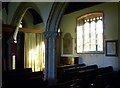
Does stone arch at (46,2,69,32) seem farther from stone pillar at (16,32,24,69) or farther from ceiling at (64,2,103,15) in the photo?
stone pillar at (16,32,24,69)

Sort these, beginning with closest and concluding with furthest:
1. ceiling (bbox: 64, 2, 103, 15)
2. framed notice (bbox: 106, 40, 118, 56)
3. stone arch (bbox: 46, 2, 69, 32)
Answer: stone arch (bbox: 46, 2, 69, 32) → framed notice (bbox: 106, 40, 118, 56) → ceiling (bbox: 64, 2, 103, 15)

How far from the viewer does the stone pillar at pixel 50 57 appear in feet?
18.9

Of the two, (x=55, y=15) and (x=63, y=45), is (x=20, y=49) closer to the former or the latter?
(x=63, y=45)

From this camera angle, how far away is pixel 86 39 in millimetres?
9797

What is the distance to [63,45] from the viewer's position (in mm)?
10844

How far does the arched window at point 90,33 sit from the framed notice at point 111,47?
0.45 metres

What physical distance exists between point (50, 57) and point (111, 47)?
3.49 m

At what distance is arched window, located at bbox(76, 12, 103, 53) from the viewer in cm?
904

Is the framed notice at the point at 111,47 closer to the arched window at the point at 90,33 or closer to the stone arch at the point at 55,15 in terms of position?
the arched window at the point at 90,33


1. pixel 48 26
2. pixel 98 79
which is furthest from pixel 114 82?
pixel 48 26

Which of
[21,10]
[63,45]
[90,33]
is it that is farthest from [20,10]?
[63,45]

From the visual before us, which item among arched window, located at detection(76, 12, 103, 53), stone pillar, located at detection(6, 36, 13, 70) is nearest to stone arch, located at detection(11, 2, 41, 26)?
stone pillar, located at detection(6, 36, 13, 70)

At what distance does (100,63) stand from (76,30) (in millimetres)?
2259

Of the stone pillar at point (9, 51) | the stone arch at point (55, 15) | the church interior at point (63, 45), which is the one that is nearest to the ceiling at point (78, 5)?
the church interior at point (63, 45)
